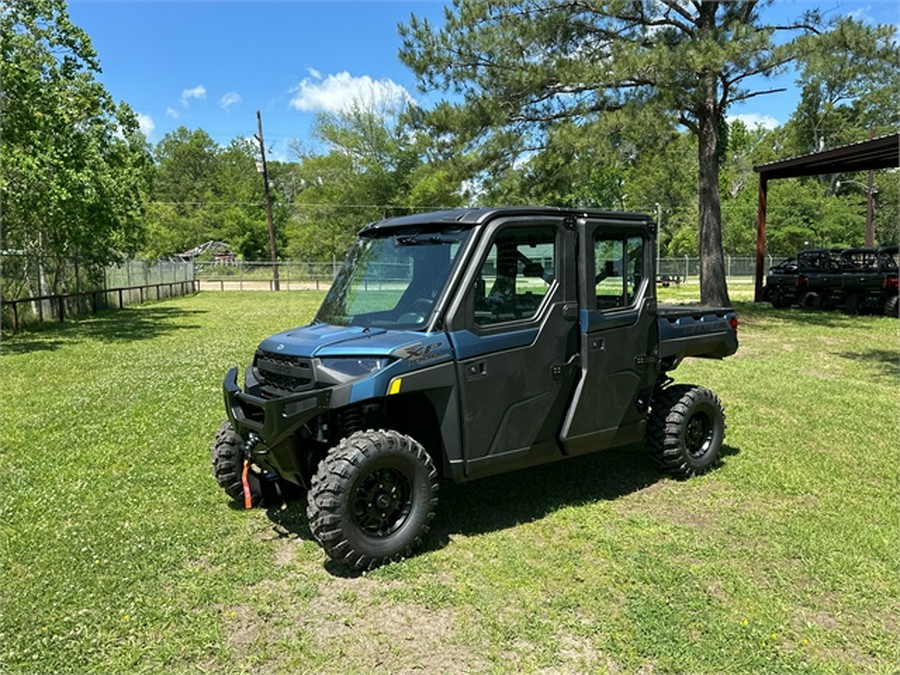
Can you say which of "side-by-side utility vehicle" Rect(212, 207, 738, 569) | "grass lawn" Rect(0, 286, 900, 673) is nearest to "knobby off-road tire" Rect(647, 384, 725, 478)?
"grass lawn" Rect(0, 286, 900, 673)

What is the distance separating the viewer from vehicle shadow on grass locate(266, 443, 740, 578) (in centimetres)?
462

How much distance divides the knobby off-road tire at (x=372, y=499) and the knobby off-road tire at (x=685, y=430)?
2274mm

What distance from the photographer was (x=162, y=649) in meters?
3.24

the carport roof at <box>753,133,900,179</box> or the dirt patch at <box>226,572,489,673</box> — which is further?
the carport roof at <box>753,133,900,179</box>

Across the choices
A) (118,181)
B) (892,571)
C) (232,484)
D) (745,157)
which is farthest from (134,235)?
(745,157)

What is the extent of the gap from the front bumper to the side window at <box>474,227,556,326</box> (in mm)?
1199

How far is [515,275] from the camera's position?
4582mm

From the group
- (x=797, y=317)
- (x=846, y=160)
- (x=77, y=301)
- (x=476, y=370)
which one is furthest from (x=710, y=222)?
(x=77, y=301)

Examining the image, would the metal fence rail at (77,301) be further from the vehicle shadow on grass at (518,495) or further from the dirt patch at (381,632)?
the dirt patch at (381,632)

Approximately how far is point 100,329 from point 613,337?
1715 cm

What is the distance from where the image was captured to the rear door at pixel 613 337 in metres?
4.77

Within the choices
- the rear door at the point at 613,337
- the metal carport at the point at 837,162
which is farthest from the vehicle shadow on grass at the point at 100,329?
the metal carport at the point at 837,162

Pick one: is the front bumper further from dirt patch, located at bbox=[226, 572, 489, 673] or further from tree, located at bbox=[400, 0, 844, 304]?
tree, located at bbox=[400, 0, 844, 304]

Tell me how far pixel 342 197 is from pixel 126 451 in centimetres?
5476
